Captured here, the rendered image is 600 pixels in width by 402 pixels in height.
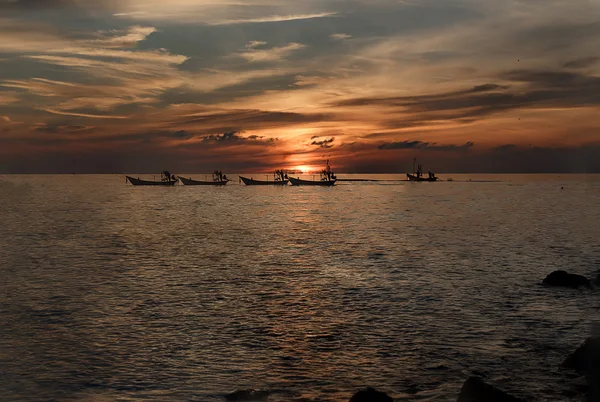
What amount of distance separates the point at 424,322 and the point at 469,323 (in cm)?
228

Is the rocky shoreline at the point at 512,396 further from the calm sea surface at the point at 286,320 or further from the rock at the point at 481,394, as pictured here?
the calm sea surface at the point at 286,320

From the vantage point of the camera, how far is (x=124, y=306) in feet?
113

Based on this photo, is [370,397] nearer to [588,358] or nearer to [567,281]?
[588,358]

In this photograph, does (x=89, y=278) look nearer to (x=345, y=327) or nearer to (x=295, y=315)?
(x=295, y=315)

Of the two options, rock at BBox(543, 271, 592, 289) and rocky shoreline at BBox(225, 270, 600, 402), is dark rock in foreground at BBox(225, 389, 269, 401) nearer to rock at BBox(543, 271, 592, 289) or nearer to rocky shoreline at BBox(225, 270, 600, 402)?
rocky shoreline at BBox(225, 270, 600, 402)

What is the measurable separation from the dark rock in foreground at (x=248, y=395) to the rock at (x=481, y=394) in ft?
21.3

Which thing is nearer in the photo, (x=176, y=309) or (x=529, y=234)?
(x=176, y=309)

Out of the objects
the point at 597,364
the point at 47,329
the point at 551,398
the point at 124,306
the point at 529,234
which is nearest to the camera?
the point at 551,398

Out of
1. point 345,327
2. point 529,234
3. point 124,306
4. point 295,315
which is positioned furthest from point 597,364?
point 529,234

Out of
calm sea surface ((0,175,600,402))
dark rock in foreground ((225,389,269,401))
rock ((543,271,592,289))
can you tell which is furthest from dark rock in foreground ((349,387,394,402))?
rock ((543,271,592,289))

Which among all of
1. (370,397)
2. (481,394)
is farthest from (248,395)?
(481,394)

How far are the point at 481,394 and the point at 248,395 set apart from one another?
763 centimetres

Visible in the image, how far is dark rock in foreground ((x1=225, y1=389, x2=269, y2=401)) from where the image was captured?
19.8 metres

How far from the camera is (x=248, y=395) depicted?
20031mm
